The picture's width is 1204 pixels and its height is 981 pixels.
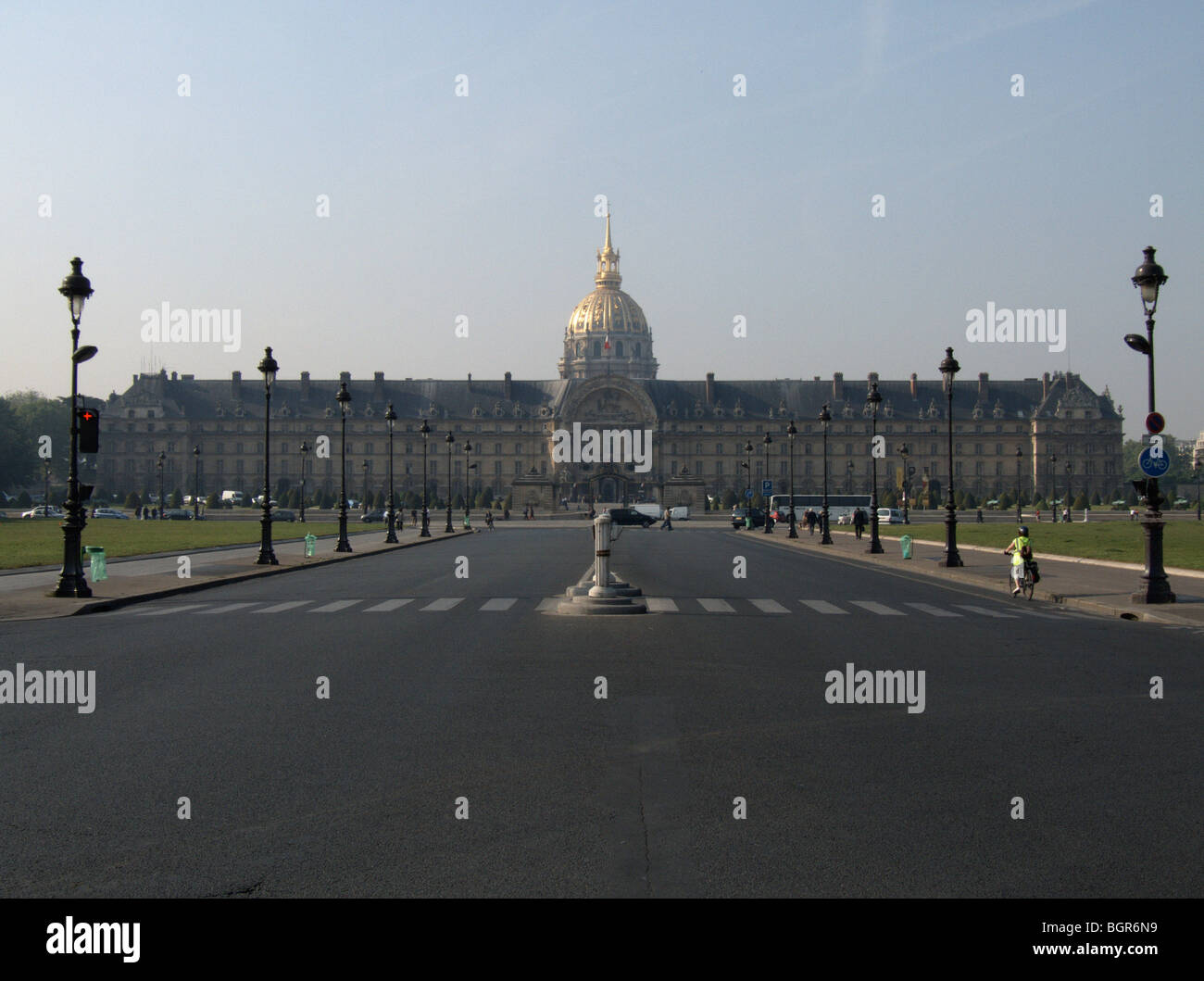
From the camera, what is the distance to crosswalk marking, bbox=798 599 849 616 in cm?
2170

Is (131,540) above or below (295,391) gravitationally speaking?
below

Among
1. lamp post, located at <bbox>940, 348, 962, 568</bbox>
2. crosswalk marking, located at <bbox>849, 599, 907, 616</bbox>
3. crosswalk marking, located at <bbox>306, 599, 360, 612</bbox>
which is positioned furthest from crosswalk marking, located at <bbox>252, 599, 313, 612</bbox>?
lamp post, located at <bbox>940, 348, 962, 568</bbox>

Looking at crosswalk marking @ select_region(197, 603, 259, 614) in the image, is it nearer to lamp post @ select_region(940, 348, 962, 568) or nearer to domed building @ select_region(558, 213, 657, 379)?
lamp post @ select_region(940, 348, 962, 568)

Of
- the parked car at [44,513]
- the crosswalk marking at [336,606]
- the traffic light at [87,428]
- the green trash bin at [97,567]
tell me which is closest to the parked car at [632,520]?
the parked car at [44,513]

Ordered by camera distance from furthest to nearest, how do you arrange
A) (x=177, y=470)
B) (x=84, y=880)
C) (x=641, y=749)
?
(x=177, y=470)
(x=641, y=749)
(x=84, y=880)

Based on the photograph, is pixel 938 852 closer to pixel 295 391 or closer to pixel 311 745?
pixel 311 745

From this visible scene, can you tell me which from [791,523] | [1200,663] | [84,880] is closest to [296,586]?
[1200,663]

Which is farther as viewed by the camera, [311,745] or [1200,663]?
[1200,663]

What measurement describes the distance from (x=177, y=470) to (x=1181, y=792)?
580 feet

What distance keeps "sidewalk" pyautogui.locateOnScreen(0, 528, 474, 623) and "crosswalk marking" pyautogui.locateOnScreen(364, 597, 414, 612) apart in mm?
4605

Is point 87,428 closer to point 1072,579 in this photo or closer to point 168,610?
point 168,610

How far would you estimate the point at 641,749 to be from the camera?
9.20 m
